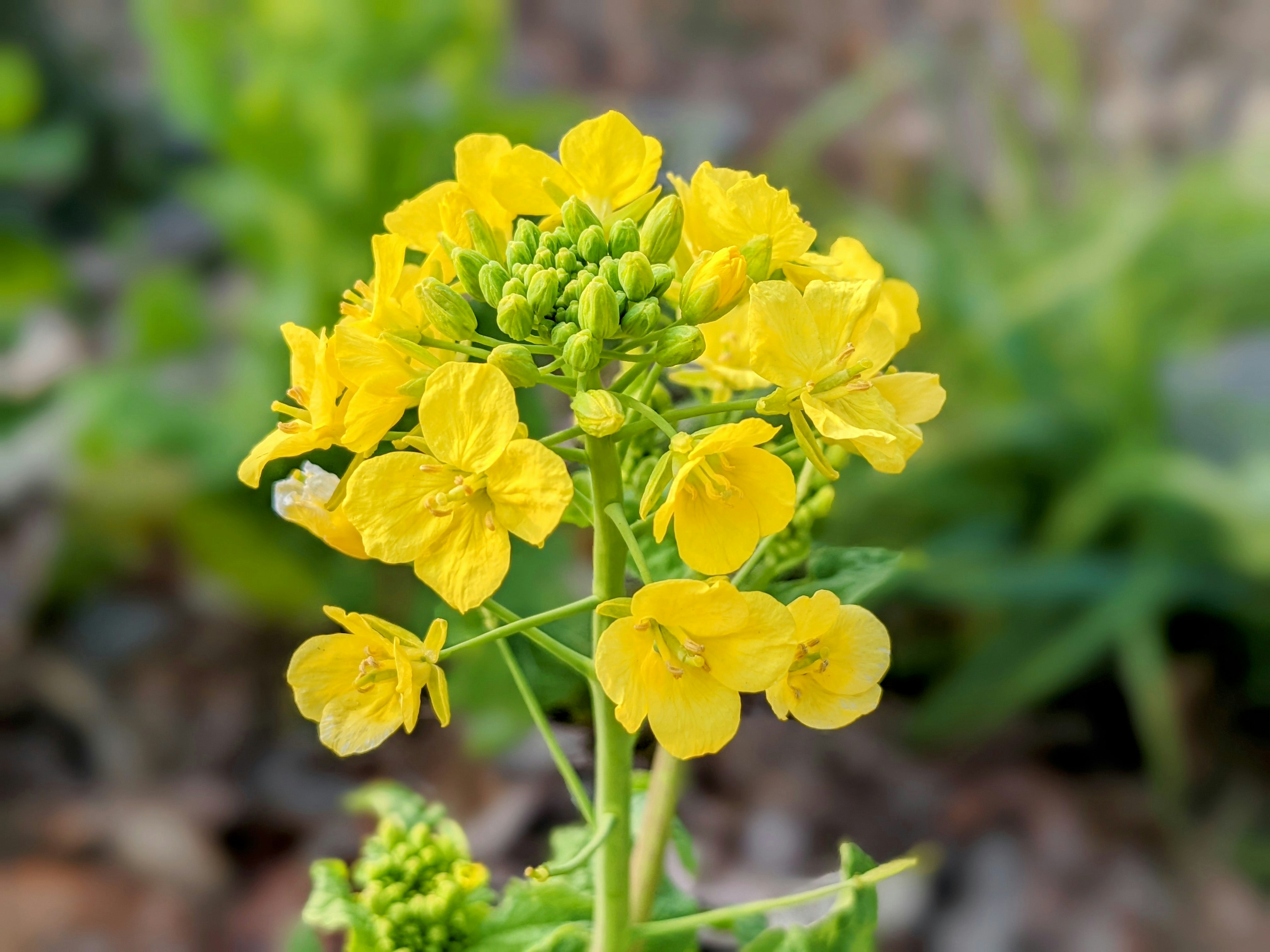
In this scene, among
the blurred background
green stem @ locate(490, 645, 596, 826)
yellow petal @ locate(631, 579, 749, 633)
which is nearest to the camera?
yellow petal @ locate(631, 579, 749, 633)

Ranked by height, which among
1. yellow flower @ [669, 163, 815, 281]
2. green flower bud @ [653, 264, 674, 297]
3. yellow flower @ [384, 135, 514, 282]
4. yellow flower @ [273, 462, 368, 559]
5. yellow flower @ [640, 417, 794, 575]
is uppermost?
yellow flower @ [384, 135, 514, 282]

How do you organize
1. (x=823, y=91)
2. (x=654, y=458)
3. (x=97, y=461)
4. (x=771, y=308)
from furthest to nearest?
1. (x=823, y=91)
2. (x=97, y=461)
3. (x=654, y=458)
4. (x=771, y=308)

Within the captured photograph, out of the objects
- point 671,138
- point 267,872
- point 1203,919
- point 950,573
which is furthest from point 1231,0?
point 267,872

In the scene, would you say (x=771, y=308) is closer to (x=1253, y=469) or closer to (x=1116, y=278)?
(x=1253, y=469)

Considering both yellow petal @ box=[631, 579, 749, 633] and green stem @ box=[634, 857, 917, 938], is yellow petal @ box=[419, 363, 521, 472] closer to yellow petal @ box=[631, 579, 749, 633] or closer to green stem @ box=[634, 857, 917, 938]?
yellow petal @ box=[631, 579, 749, 633]

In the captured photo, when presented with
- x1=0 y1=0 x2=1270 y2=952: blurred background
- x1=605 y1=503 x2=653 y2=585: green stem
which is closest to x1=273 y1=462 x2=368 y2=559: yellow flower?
x1=605 y1=503 x2=653 y2=585: green stem

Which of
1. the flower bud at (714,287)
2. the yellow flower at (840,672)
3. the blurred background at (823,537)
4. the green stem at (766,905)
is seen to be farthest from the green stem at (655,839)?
the blurred background at (823,537)

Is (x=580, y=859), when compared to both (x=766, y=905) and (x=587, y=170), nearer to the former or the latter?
(x=766, y=905)
